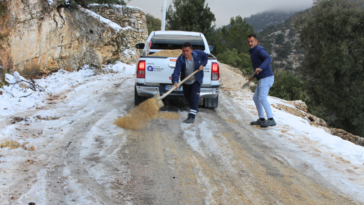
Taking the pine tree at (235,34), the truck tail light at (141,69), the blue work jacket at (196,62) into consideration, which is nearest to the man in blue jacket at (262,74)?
the blue work jacket at (196,62)

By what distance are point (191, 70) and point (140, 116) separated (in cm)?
142

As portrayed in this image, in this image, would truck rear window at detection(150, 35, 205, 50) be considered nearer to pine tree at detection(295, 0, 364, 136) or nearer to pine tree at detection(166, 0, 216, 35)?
pine tree at detection(295, 0, 364, 136)

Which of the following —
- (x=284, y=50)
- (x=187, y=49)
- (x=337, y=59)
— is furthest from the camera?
(x=284, y=50)

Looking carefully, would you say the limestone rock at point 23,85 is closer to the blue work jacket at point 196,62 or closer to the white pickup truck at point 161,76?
the white pickup truck at point 161,76

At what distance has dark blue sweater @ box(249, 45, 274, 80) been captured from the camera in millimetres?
5148

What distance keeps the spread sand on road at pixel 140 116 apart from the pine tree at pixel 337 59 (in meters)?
19.4

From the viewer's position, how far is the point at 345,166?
12.0ft

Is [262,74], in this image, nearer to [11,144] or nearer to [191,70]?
[191,70]

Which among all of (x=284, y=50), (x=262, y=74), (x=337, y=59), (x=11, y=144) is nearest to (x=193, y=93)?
(x=262, y=74)

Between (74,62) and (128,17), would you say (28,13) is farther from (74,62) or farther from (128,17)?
(128,17)

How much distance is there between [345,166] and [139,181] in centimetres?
286

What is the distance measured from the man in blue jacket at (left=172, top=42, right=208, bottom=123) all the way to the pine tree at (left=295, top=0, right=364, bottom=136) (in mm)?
18656

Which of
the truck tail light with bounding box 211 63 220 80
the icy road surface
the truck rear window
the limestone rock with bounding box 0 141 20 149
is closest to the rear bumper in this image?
the truck tail light with bounding box 211 63 220 80

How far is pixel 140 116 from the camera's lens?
5430 millimetres
